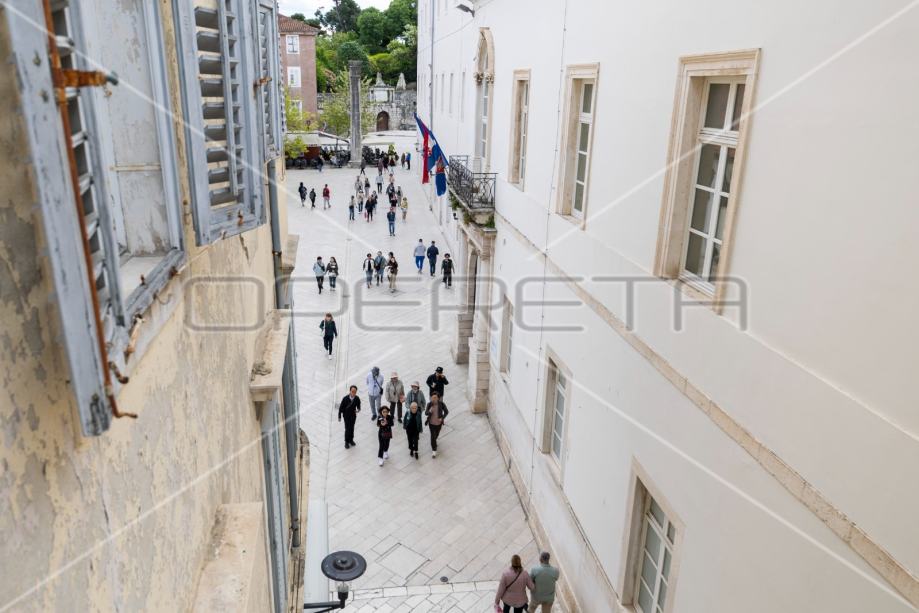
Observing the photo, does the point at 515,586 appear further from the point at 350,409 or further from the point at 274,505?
the point at 350,409

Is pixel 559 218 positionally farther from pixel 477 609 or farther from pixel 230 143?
pixel 230 143

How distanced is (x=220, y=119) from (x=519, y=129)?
27.2 ft

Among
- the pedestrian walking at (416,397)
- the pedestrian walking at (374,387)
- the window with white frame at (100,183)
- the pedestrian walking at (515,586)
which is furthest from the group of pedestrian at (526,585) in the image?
the window with white frame at (100,183)

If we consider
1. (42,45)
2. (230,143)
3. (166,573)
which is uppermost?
(42,45)

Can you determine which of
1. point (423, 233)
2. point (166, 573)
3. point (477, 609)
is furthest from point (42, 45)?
point (423, 233)

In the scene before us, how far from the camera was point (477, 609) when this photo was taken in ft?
29.0

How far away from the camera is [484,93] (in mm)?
14312

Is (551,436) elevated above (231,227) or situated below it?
below

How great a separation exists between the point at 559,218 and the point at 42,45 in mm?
7822

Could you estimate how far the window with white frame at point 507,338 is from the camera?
39.7 ft

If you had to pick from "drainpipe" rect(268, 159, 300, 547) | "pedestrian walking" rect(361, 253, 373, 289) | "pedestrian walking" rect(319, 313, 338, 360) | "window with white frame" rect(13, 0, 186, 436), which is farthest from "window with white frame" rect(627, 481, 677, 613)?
"pedestrian walking" rect(361, 253, 373, 289)

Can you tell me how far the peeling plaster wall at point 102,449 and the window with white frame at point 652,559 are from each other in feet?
13.4

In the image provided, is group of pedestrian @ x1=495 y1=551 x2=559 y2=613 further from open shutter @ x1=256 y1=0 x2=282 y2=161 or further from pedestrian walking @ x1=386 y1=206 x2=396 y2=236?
pedestrian walking @ x1=386 y1=206 x2=396 y2=236

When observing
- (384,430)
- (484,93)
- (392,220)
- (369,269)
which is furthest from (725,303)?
(392,220)
